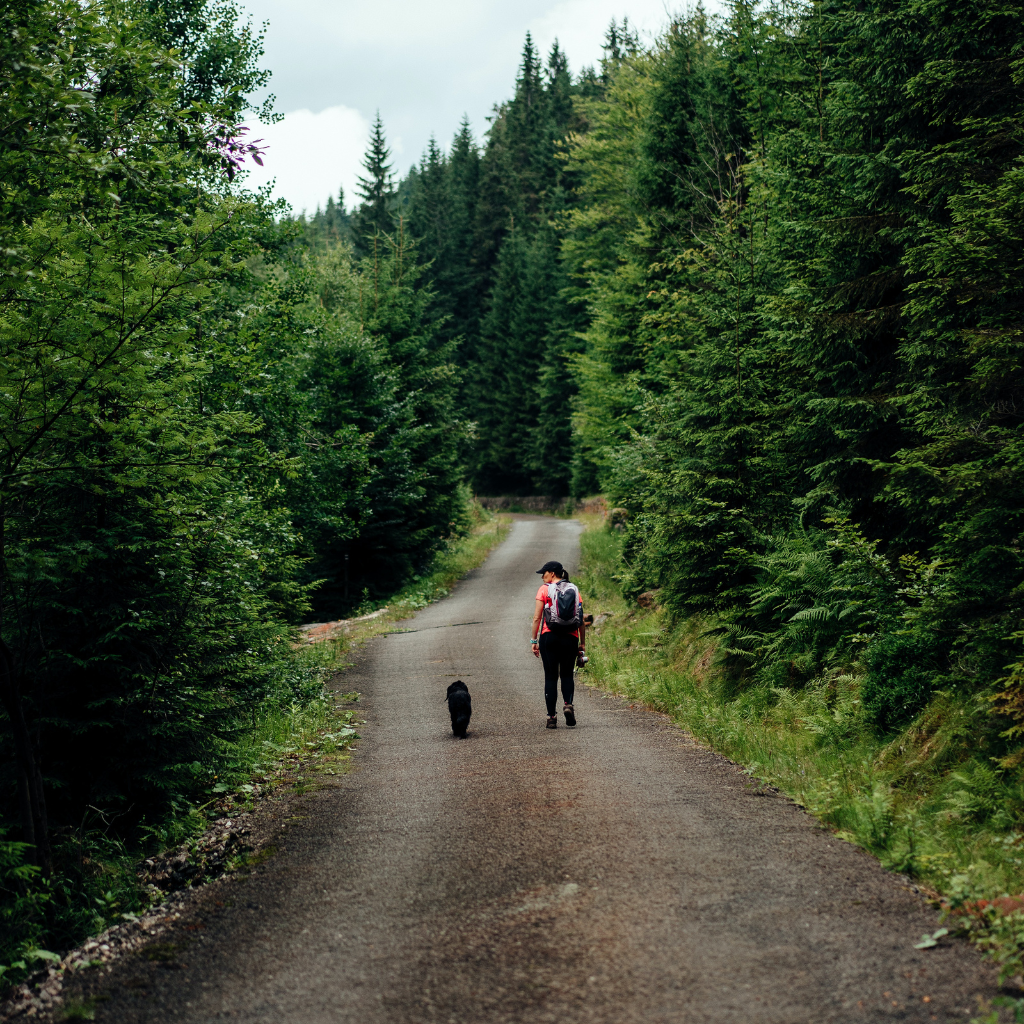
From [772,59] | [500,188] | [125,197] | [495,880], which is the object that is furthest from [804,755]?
[500,188]

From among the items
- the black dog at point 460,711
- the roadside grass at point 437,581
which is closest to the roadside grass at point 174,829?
the black dog at point 460,711

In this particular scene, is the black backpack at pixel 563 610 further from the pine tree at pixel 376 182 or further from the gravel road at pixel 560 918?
the pine tree at pixel 376 182

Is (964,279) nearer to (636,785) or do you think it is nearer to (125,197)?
(636,785)

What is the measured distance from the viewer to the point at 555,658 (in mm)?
10688

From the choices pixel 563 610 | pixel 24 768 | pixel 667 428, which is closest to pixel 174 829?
pixel 24 768

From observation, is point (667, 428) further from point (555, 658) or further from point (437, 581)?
point (437, 581)

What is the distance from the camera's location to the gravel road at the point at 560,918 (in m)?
3.97

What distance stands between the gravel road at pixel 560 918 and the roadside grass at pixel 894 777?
23cm

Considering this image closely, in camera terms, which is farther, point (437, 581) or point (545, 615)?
point (437, 581)

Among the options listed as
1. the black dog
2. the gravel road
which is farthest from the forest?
the black dog

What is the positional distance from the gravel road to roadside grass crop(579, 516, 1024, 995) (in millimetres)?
235

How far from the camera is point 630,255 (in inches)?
968

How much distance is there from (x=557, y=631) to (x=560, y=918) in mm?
5802

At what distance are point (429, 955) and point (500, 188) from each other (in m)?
74.8
